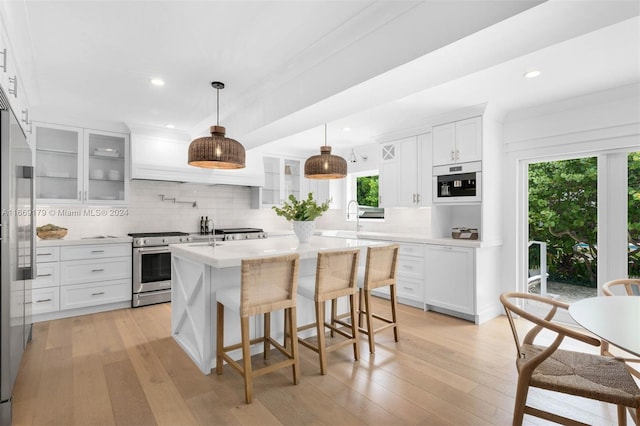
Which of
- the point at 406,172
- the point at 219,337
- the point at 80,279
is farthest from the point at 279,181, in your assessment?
the point at 219,337

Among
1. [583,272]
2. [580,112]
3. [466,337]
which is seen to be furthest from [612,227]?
[466,337]

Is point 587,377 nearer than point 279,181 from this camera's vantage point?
Yes

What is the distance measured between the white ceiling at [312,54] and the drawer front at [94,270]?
1.85m

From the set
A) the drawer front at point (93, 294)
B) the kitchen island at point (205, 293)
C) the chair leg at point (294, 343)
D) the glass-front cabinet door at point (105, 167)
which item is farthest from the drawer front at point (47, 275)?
the chair leg at point (294, 343)

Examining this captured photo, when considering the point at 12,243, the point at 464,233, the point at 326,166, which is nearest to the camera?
the point at 12,243

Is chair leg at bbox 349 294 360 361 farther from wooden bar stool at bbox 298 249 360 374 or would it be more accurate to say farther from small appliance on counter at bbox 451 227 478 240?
small appliance on counter at bbox 451 227 478 240

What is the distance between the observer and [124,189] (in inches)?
183

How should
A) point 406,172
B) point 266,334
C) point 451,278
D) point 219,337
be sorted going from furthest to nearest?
point 406,172, point 451,278, point 266,334, point 219,337

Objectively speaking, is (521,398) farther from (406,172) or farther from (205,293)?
(406,172)

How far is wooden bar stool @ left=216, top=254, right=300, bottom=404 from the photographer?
2203 millimetres

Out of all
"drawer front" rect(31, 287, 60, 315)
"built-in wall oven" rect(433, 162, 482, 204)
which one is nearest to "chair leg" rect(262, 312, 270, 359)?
"built-in wall oven" rect(433, 162, 482, 204)

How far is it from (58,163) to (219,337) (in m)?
3.40

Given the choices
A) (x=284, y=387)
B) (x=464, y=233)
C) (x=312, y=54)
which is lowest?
(x=284, y=387)

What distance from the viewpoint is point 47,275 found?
388cm
